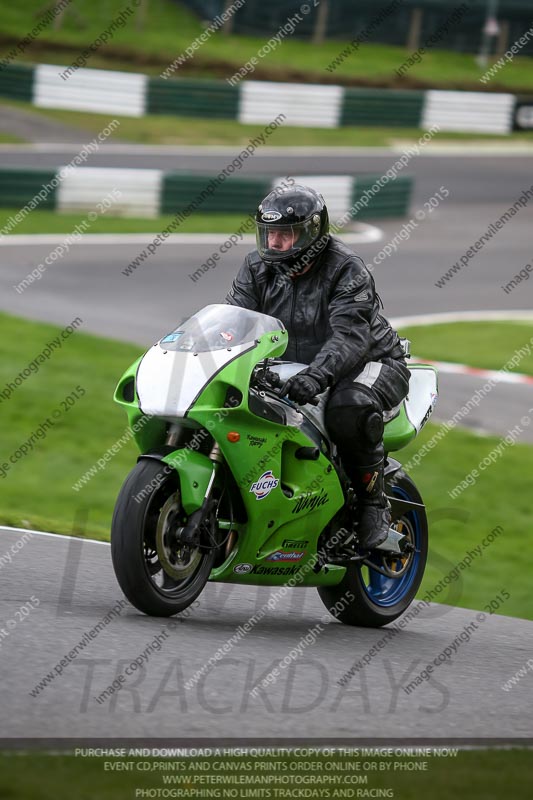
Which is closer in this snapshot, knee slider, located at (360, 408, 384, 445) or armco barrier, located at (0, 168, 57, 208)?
knee slider, located at (360, 408, 384, 445)

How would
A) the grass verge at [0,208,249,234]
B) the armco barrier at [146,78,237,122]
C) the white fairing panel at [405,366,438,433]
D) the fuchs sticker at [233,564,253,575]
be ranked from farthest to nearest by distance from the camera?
the armco barrier at [146,78,237,122]
the grass verge at [0,208,249,234]
the white fairing panel at [405,366,438,433]
the fuchs sticker at [233,564,253,575]

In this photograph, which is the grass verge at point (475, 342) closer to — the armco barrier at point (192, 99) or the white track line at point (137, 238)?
the white track line at point (137, 238)

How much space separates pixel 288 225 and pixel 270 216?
0.31ft

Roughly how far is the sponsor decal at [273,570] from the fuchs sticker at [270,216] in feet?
5.17

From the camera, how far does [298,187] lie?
6398 mm

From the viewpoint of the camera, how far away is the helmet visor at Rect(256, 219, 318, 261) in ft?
20.3

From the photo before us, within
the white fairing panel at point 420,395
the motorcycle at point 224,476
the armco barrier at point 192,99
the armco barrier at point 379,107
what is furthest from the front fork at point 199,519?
the armco barrier at point 379,107

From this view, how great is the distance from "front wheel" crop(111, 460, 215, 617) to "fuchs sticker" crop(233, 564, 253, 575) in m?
0.14

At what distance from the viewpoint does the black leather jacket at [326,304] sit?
6.31 meters

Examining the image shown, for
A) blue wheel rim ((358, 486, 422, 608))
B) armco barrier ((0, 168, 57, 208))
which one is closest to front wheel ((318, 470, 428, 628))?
blue wheel rim ((358, 486, 422, 608))

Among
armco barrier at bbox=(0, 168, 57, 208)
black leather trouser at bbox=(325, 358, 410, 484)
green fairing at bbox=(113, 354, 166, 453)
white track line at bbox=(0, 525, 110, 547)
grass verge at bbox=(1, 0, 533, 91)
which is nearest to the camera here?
green fairing at bbox=(113, 354, 166, 453)

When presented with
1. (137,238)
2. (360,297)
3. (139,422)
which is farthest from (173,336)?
(137,238)
